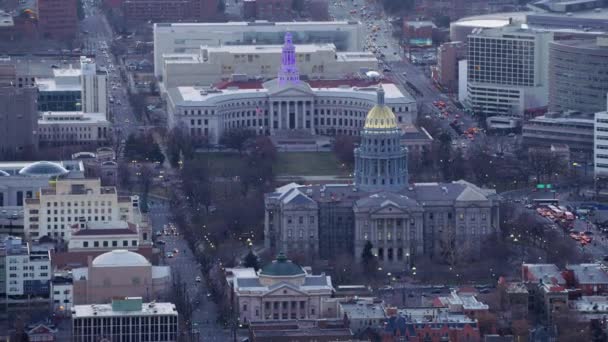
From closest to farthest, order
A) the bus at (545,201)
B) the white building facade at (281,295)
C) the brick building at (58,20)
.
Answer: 1. the white building facade at (281,295)
2. the bus at (545,201)
3. the brick building at (58,20)

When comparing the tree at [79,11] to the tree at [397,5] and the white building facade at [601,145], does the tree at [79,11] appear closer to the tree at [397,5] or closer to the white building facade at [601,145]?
the tree at [397,5]

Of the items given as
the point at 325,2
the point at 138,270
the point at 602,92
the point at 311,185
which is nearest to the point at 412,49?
the point at 325,2

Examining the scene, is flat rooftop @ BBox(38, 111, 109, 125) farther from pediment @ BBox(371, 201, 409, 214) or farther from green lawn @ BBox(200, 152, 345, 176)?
pediment @ BBox(371, 201, 409, 214)

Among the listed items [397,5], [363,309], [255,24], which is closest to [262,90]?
[255,24]

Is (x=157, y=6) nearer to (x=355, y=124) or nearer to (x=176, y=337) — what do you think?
(x=355, y=124)

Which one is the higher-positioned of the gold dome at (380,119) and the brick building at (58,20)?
the gold dome at (380,119)

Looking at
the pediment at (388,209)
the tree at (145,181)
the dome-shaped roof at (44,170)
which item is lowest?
the tree at (145,181)

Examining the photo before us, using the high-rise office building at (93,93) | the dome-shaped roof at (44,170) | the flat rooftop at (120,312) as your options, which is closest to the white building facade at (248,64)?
the high-rise office building at (93,93)

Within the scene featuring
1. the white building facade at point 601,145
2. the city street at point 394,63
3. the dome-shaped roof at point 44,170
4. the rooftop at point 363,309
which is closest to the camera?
the rooftop at point 363,309
